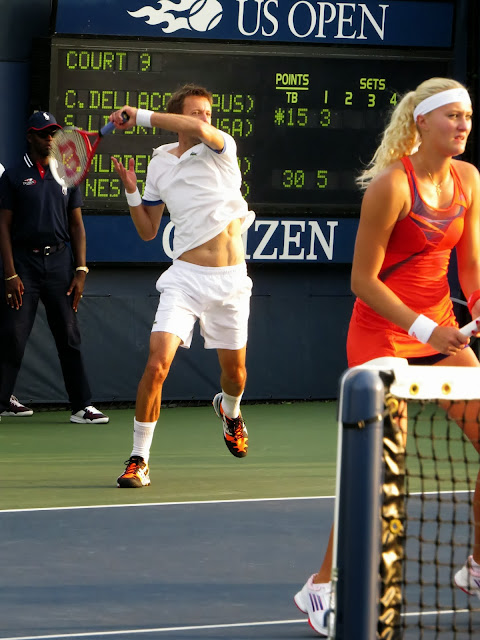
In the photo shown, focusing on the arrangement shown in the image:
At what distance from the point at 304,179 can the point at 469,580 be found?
5.16m

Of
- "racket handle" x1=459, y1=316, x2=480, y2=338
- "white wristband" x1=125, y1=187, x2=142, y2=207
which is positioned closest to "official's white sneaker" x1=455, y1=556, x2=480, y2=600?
"racket handle" x1=459, y1=316, x2=480, y2=338

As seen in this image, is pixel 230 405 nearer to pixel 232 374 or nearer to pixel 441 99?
pixel 232 374

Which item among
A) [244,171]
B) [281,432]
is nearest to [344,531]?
[281,432]

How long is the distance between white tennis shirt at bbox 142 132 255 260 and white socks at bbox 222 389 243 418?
802 mm

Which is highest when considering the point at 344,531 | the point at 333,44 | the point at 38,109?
the point at 333,44

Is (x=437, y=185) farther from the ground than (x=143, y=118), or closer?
closer

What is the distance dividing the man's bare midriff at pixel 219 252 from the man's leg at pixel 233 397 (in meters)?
0.44

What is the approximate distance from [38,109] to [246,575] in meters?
4.86

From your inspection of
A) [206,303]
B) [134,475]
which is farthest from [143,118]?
[134,475]

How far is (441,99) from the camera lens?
3826mm

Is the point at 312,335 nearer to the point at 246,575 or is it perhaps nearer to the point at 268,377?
the point at 268,377

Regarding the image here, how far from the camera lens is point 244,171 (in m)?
8.77

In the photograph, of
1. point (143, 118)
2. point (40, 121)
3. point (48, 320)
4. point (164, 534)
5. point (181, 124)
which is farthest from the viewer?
point (48, 320)

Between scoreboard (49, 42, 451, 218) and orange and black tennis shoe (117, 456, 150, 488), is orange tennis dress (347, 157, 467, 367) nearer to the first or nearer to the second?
orange and black tennis shoe (117, 456, 150, 488)
